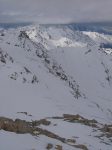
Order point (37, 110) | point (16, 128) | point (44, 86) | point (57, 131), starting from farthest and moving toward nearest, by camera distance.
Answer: point (44, 86) → point (37, 110) → point (57, 131) → point (16, 128)

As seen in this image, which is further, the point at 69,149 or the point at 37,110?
the point at 37,110

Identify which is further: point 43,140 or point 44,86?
point 44,86

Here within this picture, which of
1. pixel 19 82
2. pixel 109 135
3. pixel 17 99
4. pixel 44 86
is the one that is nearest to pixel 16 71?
pixel 19 82

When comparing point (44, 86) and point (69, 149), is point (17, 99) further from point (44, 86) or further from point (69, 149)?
point (69, 149)

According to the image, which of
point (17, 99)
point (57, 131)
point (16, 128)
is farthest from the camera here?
point (17, 99)

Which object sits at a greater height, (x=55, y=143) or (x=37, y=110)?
(x=55, y=143)

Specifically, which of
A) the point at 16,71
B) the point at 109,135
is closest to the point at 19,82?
the point at 16,71

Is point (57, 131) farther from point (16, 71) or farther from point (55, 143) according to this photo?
point (16, 71)

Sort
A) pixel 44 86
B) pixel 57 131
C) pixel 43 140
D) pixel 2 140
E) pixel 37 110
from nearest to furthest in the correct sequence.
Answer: pixel 2 140
pixel 43 140
pixel 57 131
pixel 37 110
pixel 44 86

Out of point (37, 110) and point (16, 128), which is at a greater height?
point (16, 128)
